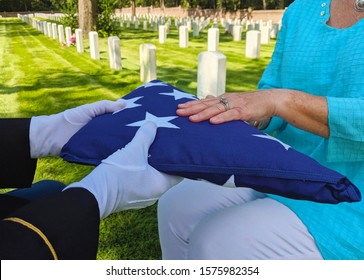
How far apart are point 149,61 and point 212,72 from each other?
375 cm

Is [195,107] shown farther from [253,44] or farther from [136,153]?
[253,44]

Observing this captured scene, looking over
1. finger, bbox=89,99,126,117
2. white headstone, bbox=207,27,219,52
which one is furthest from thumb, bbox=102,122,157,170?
white headstone, bbox=207,27,219,52

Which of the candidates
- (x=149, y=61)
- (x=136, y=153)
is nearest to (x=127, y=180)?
(x=136, y=153)

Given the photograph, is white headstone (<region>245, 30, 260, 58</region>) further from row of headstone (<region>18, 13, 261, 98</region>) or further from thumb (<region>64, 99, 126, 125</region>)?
thumb (<region>64, 99, 126, 125</region>)

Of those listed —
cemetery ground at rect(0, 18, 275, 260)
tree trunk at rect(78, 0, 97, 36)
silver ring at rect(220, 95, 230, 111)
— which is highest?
tree trunk at rect(78, 0, 97, 36)

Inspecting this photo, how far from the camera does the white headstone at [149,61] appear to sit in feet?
22.2

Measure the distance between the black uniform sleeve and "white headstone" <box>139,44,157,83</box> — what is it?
17.9 ft

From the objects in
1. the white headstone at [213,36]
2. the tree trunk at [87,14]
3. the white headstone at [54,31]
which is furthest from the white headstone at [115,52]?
the white headstone at [54,31]

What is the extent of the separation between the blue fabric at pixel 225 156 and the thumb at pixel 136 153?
4 cm

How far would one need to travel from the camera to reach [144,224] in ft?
9.25

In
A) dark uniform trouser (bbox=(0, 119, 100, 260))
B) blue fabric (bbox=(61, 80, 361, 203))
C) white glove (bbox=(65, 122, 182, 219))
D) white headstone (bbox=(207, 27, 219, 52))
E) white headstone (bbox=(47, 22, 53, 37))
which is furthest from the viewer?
white headstone (bbox=(47, 22, 53, 37))

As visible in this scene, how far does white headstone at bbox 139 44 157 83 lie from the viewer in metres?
6.76

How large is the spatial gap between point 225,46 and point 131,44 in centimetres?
355

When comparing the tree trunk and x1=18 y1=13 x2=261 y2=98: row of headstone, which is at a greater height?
the tree trunk
